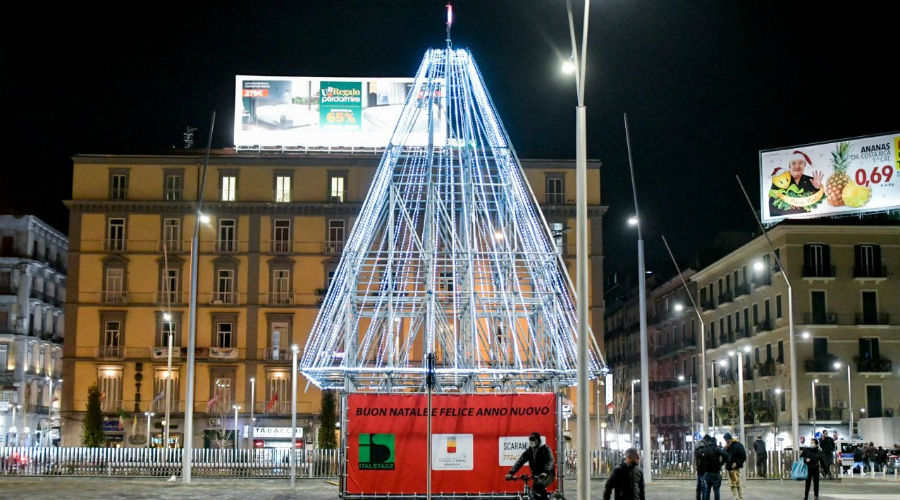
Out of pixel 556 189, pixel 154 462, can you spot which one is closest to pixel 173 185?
pixel 556 189

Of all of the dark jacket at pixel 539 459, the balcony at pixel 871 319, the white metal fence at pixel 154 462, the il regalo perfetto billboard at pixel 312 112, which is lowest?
the white metal fence at pixel 154 462

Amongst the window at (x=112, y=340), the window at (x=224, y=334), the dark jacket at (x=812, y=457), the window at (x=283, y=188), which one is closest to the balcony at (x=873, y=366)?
the window at (x=283, y=188)

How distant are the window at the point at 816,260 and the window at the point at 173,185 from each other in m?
44.9

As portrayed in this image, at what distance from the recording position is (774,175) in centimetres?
6212

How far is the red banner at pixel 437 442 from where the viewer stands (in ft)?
91.0

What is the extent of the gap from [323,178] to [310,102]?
580 centimetres

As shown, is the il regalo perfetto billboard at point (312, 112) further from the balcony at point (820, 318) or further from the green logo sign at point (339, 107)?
the balcony at point (820, 318)

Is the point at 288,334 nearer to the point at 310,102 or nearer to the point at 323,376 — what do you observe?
the point at 310,102

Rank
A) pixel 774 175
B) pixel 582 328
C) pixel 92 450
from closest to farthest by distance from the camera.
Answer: pixel 582 328, pixel 92 450, pixel 774 175

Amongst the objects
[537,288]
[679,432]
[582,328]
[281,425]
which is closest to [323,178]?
[281,425]

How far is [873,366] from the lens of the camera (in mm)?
75188

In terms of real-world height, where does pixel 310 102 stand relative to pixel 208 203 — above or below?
above

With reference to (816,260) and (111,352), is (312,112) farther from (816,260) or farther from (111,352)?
(816,260)

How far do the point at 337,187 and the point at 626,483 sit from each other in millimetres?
68152
